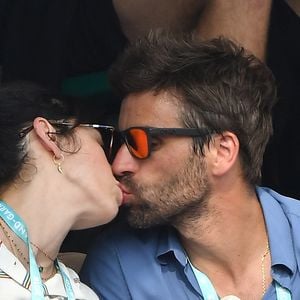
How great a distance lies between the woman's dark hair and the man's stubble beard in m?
0.28

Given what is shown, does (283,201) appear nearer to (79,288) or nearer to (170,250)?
(170,250)

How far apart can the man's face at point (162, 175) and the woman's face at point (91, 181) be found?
0.08 m

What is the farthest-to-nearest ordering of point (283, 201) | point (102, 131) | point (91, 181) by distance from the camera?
point (283, 201) → point (102, 131) → point (91, 181)

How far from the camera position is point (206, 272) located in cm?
215

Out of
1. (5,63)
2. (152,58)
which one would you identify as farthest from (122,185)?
(5,63)

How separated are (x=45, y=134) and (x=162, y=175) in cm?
35

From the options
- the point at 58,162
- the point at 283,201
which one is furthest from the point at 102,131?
the point at 283,201

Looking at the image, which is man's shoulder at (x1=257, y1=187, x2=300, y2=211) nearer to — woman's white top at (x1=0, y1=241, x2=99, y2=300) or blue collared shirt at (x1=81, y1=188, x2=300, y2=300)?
blue collared shirt at (x1=81, y1=188, x2=300, y2=300)

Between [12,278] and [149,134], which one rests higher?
[149,134]

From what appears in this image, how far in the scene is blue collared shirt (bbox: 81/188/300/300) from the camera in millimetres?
2088

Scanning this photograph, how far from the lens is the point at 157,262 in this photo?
213 centimetres

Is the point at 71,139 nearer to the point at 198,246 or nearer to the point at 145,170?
the point at 145,170

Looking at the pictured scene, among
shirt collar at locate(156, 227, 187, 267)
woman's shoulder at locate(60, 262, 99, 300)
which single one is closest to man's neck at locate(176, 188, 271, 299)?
shirt collar at locate(156, 227, 187, 267)

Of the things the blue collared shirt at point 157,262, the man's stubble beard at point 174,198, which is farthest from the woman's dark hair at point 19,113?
the blue collared shirt at point 157,262
